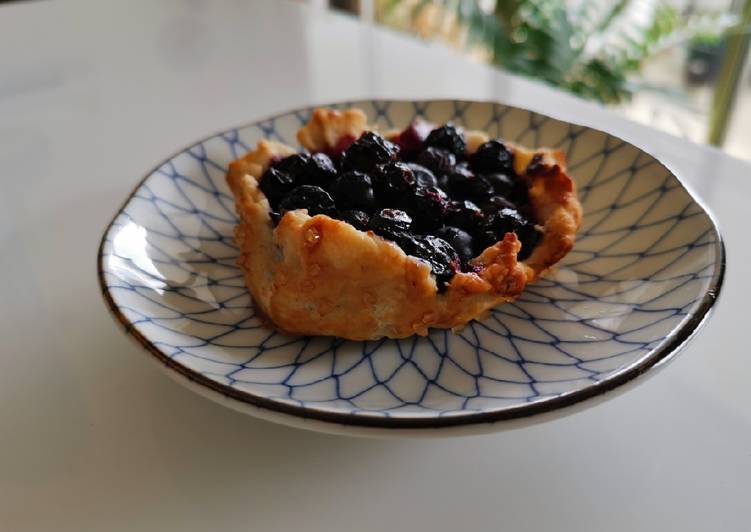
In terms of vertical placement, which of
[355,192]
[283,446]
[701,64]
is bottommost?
[283,446]

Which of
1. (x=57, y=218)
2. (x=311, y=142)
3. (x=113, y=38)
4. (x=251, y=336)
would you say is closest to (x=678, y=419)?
(x=251, y=336)

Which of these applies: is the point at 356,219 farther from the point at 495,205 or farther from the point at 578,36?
the point at 578,36

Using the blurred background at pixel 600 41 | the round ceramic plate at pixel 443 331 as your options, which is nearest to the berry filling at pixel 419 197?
the round ceramic plate at pixel 443 331

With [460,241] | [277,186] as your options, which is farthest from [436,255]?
[277,186]

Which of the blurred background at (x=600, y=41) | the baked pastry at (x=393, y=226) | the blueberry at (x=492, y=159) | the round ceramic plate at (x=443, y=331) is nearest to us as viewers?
the round ceramic plate at (x=443, y=331)

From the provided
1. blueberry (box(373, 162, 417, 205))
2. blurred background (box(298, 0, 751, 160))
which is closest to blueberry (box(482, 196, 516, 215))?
blueberry (box(373, 162, 417, 205))

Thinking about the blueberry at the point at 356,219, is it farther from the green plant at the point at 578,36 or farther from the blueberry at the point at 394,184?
the green plant at the point at 578,36
